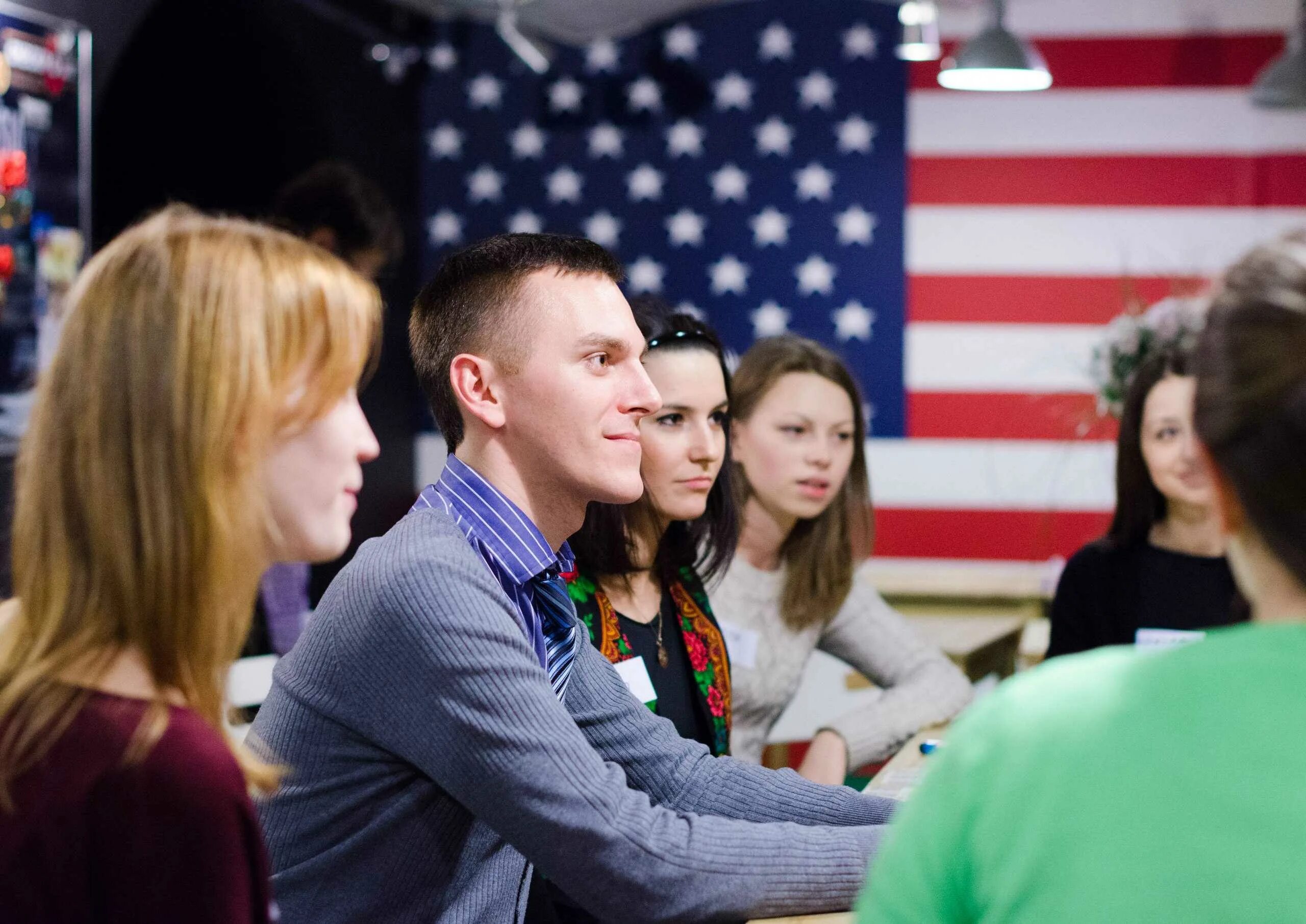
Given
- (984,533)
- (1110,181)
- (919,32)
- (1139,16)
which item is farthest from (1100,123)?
(984,533)

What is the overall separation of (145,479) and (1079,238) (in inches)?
202

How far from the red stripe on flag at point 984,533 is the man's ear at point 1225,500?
4.82m

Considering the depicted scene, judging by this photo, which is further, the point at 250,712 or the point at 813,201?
the point at 813,201

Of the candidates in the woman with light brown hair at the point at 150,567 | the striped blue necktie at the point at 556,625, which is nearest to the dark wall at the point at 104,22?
the striped blue necktie at the point at 556,625

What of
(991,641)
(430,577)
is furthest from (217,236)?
(991,641)

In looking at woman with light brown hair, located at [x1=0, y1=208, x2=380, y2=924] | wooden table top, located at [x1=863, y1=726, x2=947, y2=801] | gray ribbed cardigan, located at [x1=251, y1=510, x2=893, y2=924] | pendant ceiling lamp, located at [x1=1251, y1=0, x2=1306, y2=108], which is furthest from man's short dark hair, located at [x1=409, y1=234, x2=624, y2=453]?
pendant ceiling lamp, located at [x1=1251, y1=0, x2=1306, y2=108]

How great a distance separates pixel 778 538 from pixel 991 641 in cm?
172

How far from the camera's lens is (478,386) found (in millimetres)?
1636

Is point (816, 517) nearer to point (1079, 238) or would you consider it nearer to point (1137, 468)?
point (1137, 468)

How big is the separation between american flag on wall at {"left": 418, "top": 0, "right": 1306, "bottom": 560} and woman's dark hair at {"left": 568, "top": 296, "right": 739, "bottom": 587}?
3.13 metres

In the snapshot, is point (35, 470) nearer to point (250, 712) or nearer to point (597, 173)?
point (250, 712)

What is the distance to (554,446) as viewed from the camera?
1611 mm

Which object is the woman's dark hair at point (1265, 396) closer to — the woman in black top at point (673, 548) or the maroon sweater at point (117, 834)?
the maroon sweater at point (117, 834)

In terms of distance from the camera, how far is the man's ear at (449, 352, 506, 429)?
1619 millimetres
